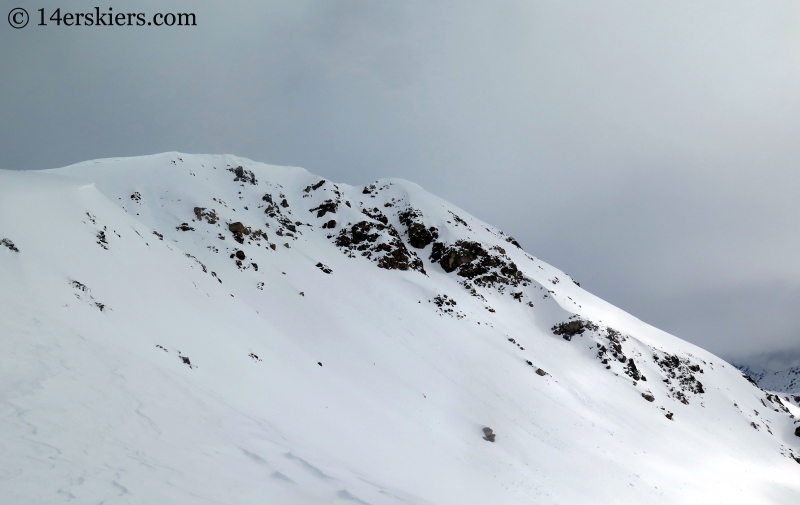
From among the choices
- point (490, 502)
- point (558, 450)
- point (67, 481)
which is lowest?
point (67, 481)

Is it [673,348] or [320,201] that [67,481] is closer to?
[320,201]

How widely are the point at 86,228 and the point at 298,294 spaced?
17.9 metres

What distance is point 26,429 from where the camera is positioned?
5.79 m

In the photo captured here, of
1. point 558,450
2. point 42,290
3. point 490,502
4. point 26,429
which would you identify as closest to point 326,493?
point 26,429

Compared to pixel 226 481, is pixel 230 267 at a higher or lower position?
higher

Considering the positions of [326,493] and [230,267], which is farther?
[230,267]

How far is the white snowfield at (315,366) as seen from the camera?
7.16 meters

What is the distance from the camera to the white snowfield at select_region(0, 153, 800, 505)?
716 centimetres

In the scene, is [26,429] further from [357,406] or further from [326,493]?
[357,406]

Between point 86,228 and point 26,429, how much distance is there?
18.3 metres

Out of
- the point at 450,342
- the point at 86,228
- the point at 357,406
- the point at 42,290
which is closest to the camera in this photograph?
the point at 42,290

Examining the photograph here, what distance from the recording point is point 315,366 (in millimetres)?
25000

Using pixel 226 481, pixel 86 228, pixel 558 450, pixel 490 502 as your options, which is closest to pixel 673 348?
pixel 558 450

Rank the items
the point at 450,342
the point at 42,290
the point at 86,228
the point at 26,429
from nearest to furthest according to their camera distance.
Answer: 1. the point at 26,429
2. the point at 42,290
3. the point at 86,228
4. the point at 450,342
